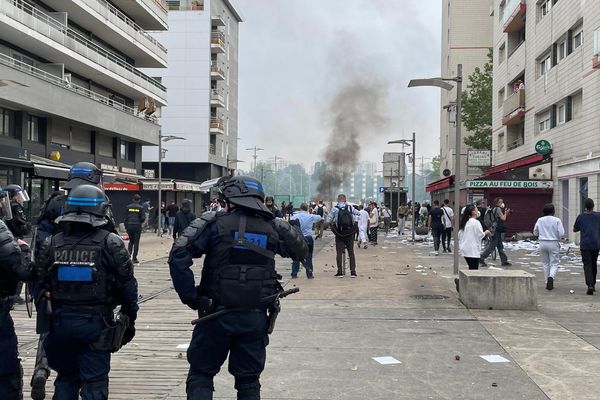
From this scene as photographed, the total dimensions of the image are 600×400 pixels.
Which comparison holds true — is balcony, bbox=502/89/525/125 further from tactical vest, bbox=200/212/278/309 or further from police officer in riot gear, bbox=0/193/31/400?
police officer in riot gear, bbox=0/193/31/400

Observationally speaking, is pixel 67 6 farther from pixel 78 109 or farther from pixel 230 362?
pixel 230 362

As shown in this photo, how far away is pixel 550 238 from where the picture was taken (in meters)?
10.9

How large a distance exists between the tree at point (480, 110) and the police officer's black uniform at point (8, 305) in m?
47.6

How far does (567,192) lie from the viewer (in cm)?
2475

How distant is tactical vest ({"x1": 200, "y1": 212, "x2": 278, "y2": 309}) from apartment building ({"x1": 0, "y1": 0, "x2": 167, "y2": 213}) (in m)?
13.8

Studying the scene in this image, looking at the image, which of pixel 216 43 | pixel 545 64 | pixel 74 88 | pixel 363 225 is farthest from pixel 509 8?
pixel 216 43

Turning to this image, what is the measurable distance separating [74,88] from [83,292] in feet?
95.2

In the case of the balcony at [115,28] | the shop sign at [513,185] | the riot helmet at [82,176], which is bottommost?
the riot helmet at [82,176]

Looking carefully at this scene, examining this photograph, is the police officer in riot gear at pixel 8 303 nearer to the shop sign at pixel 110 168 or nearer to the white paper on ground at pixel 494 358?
the white paper on ground at pixel 494 358

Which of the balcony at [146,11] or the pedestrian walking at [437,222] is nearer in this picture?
the pedestrian walking at [437,222]

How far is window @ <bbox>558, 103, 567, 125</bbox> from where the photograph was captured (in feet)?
81.5

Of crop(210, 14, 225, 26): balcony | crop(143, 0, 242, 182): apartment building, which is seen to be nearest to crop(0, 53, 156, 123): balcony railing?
crop(143, 0, 242, 182): apartment building

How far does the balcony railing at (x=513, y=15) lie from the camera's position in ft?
101

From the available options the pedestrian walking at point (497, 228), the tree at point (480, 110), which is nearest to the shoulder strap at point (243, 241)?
the pedestrian walking at point (497, 228)
